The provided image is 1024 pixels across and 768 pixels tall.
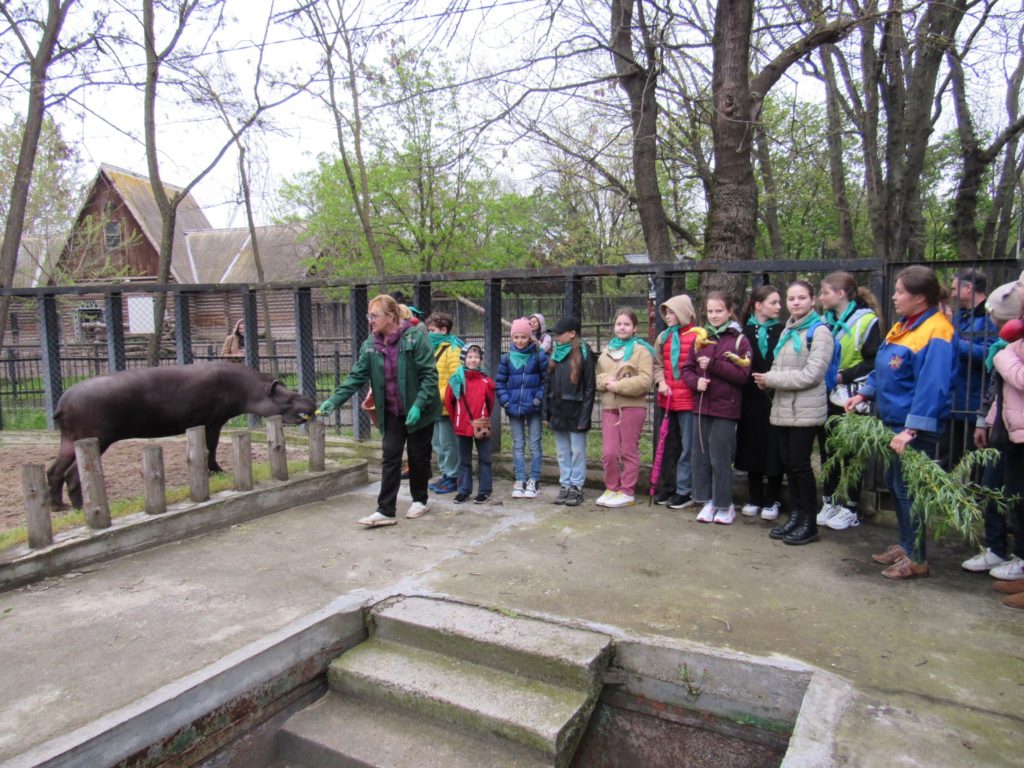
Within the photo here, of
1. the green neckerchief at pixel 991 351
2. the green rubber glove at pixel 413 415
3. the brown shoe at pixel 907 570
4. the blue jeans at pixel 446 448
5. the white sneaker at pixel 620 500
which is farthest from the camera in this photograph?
the blue jeans at pixel 446 448

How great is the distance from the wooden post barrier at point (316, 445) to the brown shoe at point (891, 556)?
15.2ft

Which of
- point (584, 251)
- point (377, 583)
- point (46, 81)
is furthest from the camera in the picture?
point (584, 251)

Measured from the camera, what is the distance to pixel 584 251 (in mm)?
29359

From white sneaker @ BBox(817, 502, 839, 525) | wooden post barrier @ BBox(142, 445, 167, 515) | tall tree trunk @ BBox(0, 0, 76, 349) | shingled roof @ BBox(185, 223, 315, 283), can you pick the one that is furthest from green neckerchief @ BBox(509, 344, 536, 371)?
shingled roof @ BBox(185, 223, 315, 283)

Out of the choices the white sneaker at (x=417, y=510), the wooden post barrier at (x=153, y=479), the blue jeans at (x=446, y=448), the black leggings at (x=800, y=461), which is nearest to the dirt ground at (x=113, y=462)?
the wooden post barrier at (x=153, y=479)

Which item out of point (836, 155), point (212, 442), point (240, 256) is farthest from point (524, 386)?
point (240, 256)

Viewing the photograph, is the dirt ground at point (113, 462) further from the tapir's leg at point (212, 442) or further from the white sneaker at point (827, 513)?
the white sneaker at point (827, 513)

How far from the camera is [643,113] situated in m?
8.57

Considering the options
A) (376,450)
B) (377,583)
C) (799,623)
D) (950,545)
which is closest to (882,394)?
(950,545)

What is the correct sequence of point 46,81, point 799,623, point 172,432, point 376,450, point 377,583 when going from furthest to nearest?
point 46,81, point 376,450, point 172,432, point 377,583, point 799,623

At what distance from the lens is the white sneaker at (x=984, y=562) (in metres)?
4.29

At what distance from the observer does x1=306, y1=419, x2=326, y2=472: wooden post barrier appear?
21.4 feet

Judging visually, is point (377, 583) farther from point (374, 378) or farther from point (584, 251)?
point (584, 251)

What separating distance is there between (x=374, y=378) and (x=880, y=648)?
155 inches
